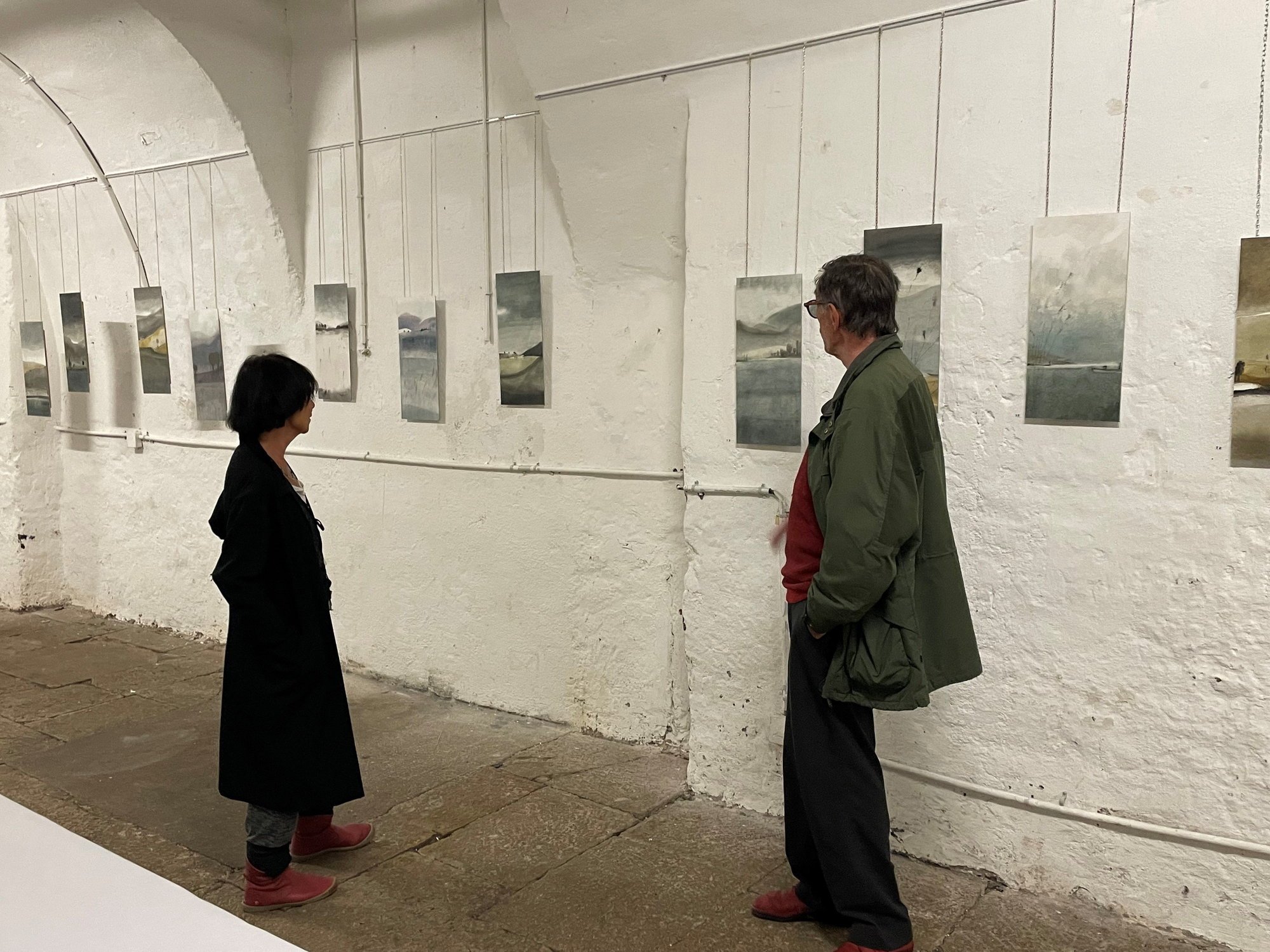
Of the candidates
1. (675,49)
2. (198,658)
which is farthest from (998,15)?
(198,658)

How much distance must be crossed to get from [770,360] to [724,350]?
0.19 m

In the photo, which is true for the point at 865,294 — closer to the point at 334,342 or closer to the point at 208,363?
the point at 334,342

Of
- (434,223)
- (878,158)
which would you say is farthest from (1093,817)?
(434,223)

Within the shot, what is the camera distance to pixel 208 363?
5.72m

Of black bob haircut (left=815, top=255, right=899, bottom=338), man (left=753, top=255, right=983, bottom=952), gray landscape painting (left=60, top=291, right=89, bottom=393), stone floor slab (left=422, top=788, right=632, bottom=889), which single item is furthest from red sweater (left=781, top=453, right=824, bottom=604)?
gray landscape painting (left=60, top=291, right=89, bottom=393)

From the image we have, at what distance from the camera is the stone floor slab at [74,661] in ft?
17.4

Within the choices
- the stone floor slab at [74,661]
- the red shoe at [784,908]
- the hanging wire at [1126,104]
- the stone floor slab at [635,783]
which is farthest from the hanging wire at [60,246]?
the hanging wire at [1126,104]

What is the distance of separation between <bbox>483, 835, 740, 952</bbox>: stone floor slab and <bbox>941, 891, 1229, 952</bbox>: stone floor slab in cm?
69

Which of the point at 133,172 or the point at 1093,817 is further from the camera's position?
the point at 133,172

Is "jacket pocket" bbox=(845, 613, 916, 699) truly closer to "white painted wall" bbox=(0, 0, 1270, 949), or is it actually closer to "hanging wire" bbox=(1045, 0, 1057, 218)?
"white painted wall" bbox=(0, 0, 1270, 949)

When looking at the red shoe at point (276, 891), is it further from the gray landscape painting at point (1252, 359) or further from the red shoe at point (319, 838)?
the gray landscape painting at point (1252, 359)

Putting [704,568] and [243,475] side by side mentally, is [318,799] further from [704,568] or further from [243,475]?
[704,568]

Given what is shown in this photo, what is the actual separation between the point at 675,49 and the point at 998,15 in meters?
1.10

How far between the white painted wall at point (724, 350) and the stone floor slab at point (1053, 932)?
2.7 inches
